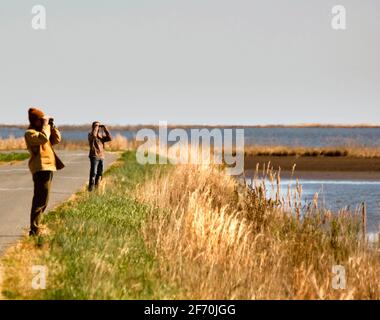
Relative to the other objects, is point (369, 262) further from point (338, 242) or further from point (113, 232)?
point (113, 232)

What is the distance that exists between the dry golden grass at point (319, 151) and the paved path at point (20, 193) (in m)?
23.7

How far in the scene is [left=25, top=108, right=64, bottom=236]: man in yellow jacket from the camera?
11.0 m

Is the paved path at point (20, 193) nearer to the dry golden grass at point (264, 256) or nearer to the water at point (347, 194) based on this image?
the dry golden grass at point (264, 256)

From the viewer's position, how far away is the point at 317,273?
11602mm

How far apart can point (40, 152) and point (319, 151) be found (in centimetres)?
4287

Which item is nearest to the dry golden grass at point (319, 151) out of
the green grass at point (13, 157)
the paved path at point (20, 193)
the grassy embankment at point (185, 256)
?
the green grass at point (13, 157)

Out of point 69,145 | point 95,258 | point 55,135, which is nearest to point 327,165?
point 69,145

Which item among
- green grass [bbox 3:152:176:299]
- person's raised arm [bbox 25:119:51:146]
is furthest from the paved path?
person's raised arm [bbox 25:119:51:146]

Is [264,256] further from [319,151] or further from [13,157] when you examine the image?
[319,151]

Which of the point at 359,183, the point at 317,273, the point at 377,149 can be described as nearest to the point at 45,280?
the point at 317,273

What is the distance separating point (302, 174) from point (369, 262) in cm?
2887

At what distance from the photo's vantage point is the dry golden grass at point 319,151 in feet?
165

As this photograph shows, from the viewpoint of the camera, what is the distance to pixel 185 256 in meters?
10.8

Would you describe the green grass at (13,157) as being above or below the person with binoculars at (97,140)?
below
